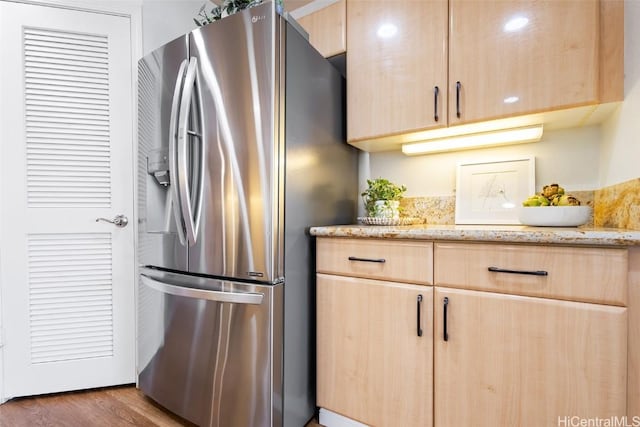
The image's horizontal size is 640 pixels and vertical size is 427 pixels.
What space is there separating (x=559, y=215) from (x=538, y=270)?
0.39 meters

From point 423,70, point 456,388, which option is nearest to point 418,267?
point 456,388

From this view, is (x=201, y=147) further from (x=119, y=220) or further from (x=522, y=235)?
(x=522, y=235)

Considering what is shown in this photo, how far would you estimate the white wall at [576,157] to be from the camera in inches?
41.3

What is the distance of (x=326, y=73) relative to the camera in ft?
5.12

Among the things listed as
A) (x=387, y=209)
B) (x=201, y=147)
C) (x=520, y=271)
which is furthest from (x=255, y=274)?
(x=520, y=271)

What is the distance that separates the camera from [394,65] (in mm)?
1487

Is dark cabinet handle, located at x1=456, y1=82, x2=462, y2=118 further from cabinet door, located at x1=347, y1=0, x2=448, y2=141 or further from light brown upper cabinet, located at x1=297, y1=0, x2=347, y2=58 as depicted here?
light brown upper cabinet, located at x1=297, y1=0, x2=347, y2=58

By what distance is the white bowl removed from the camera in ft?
3.84

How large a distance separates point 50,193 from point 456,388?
2.21 meters

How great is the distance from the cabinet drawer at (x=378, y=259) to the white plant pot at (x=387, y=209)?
431 millimetres

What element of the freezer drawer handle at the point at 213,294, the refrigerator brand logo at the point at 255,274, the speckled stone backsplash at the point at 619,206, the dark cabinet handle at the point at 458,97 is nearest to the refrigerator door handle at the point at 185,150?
the freezer drawer handle at the point at 213,294

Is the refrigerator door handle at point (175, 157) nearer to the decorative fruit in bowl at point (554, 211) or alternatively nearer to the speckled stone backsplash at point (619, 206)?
the decorative fruit in bowl at point (554, 211)

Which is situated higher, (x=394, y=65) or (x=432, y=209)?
(x=394, y=65)

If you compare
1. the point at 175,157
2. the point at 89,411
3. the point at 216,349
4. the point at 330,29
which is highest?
the point at 330,29
